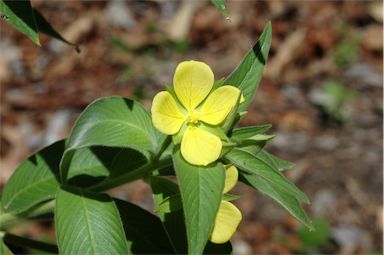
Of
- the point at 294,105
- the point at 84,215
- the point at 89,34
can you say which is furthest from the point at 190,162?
the point at 89,34

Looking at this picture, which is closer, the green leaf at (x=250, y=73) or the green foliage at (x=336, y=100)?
the green leaf at (x=250, y=73)

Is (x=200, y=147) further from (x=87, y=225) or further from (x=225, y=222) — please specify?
(x=87, y=225)

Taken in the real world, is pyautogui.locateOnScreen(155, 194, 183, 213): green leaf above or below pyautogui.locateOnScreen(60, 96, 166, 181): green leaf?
below

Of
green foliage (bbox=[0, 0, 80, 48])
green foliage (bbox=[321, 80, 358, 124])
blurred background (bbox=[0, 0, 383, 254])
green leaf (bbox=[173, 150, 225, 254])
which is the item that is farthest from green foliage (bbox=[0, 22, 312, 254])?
green foliage (bbox=[321, 80, 358, 124])

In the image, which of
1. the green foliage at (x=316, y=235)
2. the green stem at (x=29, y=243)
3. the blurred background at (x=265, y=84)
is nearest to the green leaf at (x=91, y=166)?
the green stem at (x=29, y=243)

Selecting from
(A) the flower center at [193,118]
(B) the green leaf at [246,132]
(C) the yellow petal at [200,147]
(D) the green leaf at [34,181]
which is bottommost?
(D) the green leaf at [34,181]

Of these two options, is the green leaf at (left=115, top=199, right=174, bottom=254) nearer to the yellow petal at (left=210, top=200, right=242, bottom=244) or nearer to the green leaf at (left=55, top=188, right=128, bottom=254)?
→ the green leaf at (left=55, top=188, right=128, bottom=254)

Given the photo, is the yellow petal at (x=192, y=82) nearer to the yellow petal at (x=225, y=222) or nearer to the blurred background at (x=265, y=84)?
the yellow petal at (x=225, y=222)
